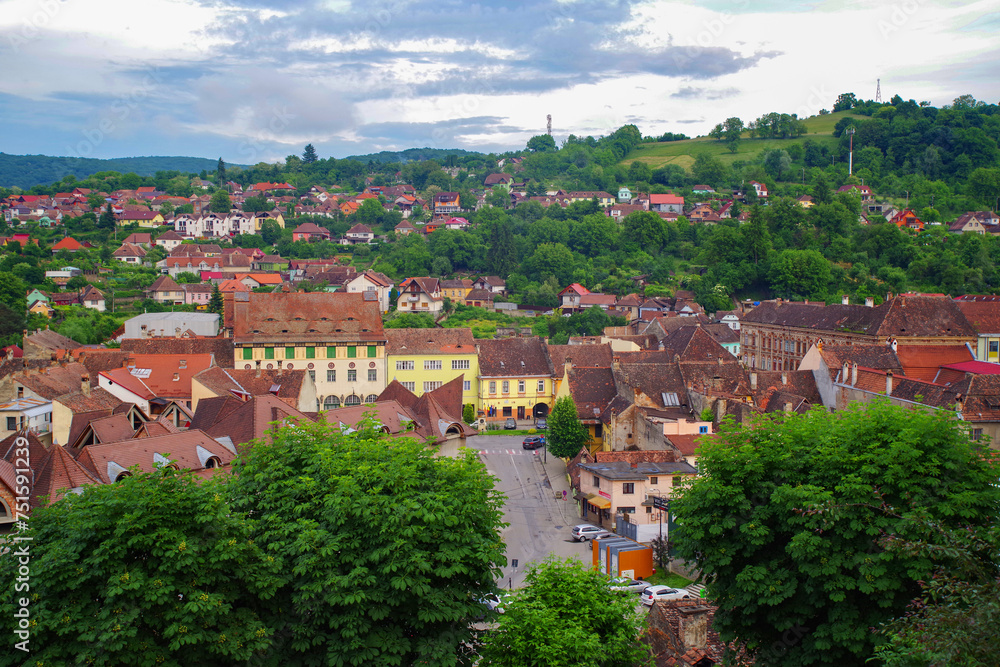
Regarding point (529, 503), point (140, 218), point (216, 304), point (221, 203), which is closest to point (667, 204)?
point (221, 203)

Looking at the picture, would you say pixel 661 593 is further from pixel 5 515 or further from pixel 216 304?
pixel 216 304

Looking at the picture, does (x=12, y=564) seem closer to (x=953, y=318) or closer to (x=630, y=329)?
(x=953, y=318)

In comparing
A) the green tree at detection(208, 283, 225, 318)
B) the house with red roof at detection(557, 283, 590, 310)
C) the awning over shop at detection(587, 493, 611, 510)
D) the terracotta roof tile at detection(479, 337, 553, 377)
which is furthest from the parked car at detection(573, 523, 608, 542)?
the house with red roof at detection(557, 283, 590, 310)

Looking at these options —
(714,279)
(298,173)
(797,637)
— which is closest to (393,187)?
(298,173)

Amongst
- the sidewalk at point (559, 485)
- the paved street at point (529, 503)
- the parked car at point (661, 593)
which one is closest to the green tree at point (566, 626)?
the parked car at point (661, 593)

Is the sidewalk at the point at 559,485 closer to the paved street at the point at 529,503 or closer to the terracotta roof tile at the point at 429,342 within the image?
the paved street at the point at 529,503
